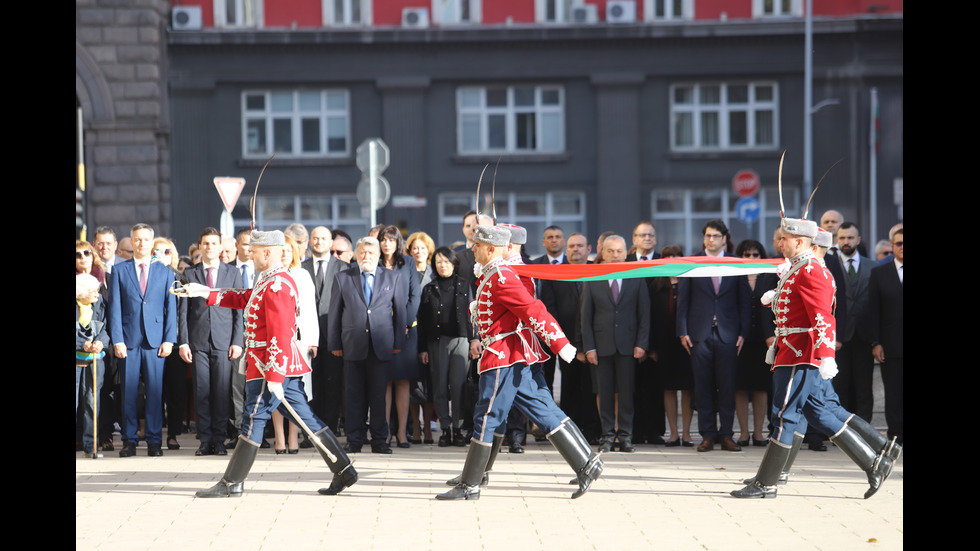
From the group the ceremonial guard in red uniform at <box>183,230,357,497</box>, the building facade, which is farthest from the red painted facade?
the ceremonial guard in red uniform at <box>183,230,357,497</box>

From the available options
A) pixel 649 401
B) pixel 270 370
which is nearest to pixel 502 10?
pixel 649 401

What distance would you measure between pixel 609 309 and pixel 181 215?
61.8ft

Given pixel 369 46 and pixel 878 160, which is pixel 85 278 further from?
pixel 878 160

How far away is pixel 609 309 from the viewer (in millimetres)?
10750

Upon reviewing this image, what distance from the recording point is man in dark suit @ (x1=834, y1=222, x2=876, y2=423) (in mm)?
10836

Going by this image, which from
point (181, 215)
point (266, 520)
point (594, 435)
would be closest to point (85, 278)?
point (266, 520)

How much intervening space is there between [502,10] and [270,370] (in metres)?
22.1

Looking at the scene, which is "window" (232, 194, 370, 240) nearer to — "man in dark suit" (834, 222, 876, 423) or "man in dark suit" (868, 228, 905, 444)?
"man in dark suit" (834, 222, 876, 423)

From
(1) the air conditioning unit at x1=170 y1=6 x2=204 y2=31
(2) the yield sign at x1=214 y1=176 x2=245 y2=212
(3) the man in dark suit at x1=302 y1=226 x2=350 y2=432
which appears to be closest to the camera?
(3) the man in dark suit at x1=302 y1=226 x2=350 y2=432

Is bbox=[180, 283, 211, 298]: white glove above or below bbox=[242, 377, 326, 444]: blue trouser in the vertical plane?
above

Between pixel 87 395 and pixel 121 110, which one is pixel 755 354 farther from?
pixel 121 110

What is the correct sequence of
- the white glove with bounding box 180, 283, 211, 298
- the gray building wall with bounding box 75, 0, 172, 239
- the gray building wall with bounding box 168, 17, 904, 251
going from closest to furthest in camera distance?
the white glove with bounding box 180, 283, 211, 298 < the gray building wall with bounding box 75, 0, 172, 239 < the gray building wall with bounding box 168, 17, 904, 251

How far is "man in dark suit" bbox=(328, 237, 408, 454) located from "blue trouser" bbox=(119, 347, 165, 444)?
170cm

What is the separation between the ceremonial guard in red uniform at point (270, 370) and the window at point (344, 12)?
21326 mm
